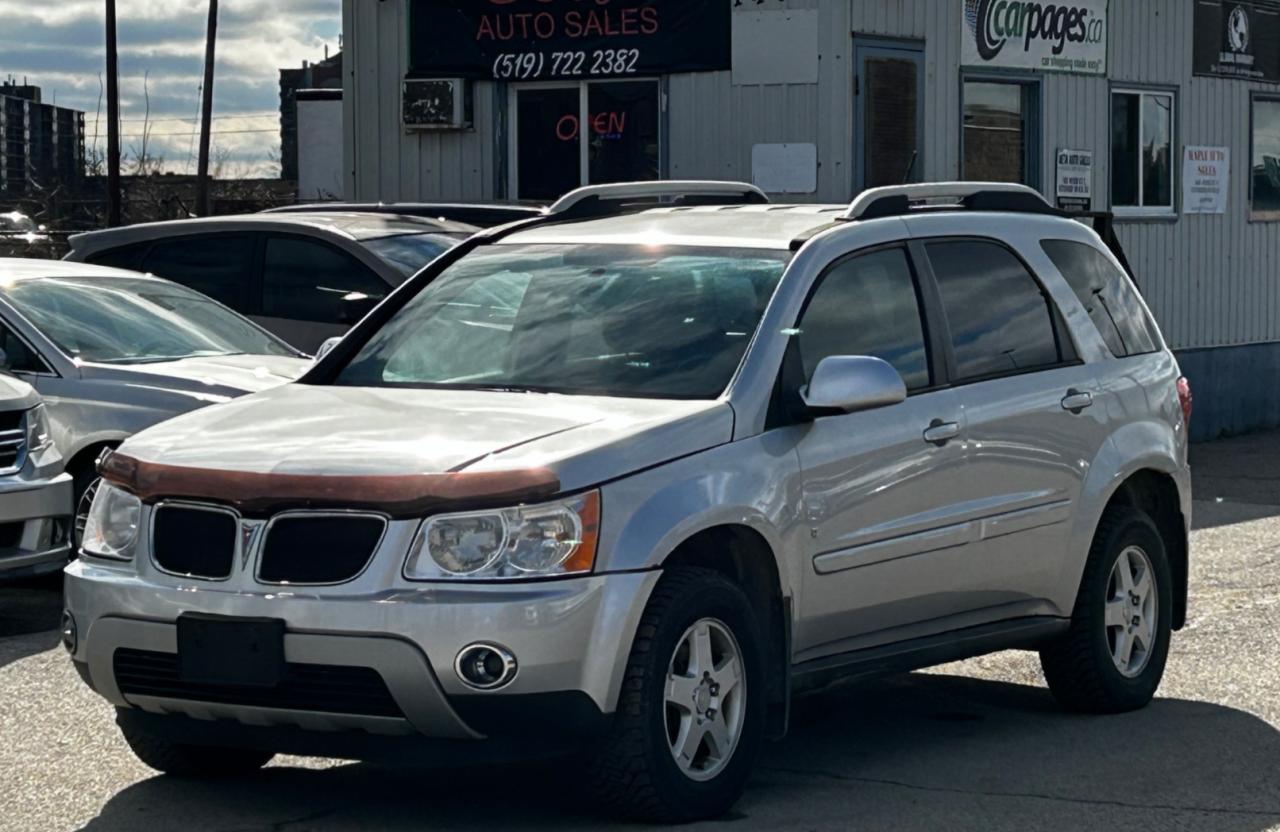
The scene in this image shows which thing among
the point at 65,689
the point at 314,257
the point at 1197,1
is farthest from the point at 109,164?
the point at 65,689

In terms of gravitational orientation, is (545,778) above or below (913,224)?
below

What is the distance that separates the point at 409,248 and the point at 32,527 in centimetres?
387

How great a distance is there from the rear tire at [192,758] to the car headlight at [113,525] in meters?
0.58

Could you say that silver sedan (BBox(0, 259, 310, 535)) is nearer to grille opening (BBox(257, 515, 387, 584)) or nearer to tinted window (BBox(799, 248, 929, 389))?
tinted window (BBox(799, 248, 929, 389))

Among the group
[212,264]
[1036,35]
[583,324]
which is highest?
[1036,35]

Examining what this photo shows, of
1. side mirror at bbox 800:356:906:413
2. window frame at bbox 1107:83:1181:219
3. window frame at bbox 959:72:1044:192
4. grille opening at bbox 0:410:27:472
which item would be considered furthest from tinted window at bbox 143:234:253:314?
window frame at bbox 1107:83:1181:219

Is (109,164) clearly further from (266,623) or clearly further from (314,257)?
(266,623)

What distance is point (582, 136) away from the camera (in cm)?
1820

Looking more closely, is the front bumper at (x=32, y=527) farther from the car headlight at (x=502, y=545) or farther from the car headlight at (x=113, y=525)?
the car headlight at (x=502, y=545)

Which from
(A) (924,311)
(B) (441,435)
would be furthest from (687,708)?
(A) (924,311)

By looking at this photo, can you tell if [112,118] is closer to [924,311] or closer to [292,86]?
[924,311]

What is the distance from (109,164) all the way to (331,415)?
2685cm

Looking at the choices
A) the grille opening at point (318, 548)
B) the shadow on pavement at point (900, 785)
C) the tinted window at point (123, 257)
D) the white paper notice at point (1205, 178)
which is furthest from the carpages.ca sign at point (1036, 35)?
the grille opening at point (318, 548)

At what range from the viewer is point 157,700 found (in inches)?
219
